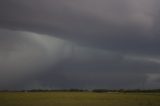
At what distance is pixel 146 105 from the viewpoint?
81.4 m

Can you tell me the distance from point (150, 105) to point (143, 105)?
158 cm

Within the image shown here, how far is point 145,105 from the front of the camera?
267 feet

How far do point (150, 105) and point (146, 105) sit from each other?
2.90ft

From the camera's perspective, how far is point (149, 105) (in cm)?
8169

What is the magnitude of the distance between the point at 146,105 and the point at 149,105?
729 millimetres

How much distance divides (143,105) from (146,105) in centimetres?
70

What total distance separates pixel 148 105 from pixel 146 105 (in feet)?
1.53

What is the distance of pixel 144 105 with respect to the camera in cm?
8144

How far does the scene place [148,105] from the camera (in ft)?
268

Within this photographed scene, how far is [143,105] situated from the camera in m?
81.2

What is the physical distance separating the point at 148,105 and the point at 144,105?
883 mm

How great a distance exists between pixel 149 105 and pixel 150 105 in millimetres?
229

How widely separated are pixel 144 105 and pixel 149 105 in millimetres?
1139
